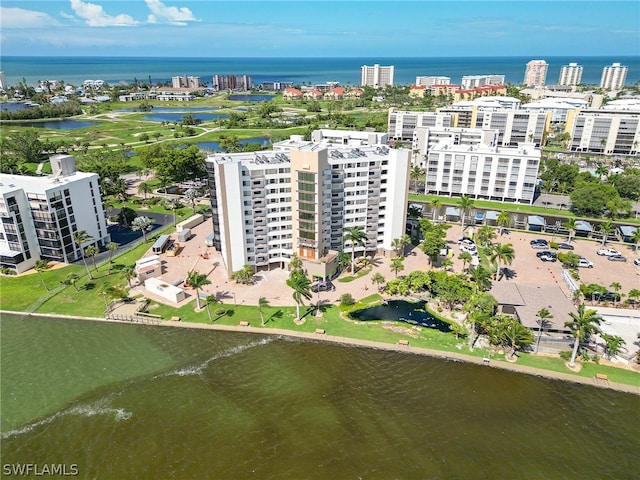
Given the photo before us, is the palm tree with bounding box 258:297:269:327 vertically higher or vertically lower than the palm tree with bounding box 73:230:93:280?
lower

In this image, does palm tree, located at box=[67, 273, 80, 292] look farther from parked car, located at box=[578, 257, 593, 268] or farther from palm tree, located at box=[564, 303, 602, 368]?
parked car, located at box=[578, 257, 593, 268]

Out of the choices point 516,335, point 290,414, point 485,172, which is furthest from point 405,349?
point 485,172

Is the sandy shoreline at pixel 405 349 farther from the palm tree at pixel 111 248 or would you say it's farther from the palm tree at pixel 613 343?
the palm tree at pixel 111 248

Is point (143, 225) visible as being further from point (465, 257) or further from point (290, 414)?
point (465, 257)

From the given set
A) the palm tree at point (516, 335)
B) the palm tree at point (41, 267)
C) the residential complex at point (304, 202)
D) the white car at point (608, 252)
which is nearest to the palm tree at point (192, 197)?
the residential complex at point (304, 202)

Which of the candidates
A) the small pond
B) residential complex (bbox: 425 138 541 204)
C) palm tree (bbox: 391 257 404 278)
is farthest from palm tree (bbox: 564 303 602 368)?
residential complex (bbox: 425 138 541 204)

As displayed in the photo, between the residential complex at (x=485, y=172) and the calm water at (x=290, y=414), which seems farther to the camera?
the residential complex at (x=485, y=172)
